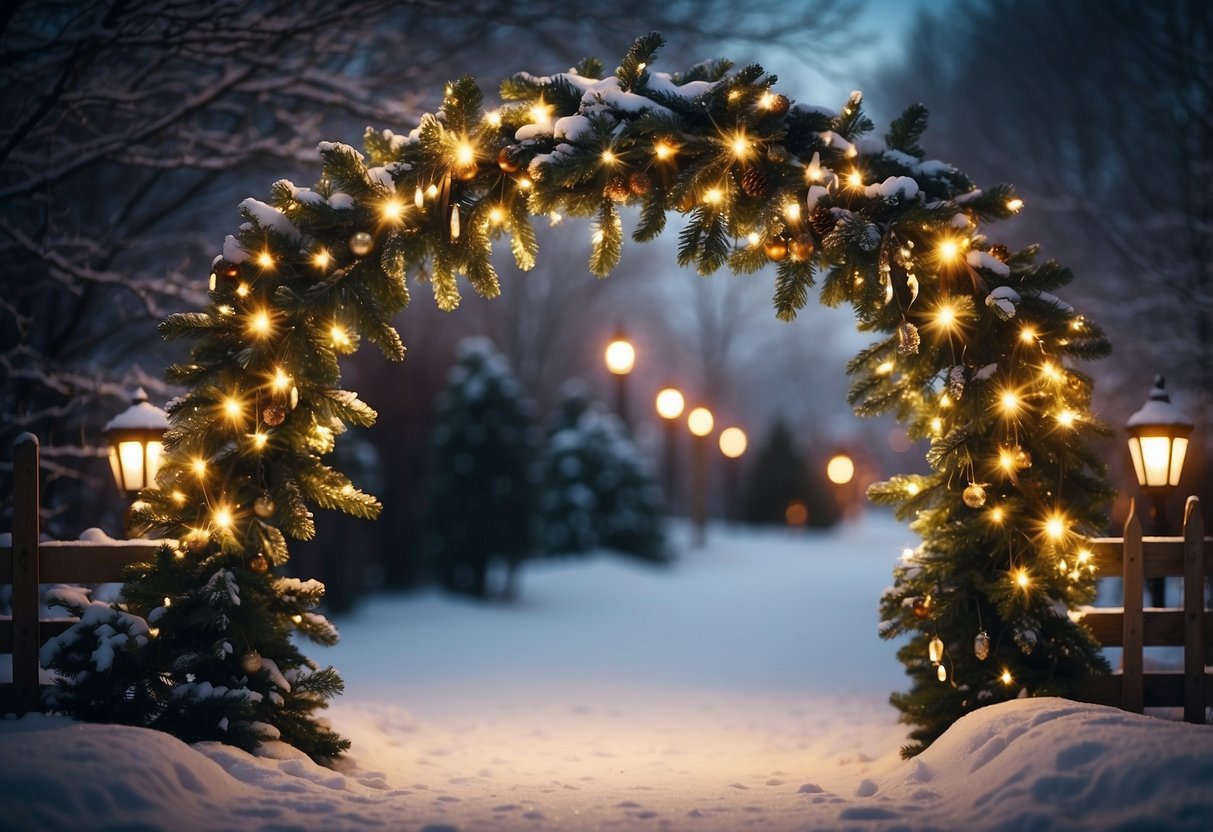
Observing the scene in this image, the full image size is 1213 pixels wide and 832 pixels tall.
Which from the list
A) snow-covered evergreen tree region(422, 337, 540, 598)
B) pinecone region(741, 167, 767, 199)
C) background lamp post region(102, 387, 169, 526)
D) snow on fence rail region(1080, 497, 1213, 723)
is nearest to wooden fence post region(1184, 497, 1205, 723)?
snow on fence rail region(1080, 497, 1213, 723)

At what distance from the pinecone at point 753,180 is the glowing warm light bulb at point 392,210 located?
1971 mm

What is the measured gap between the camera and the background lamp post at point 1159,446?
697 centimetres

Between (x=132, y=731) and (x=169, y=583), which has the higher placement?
(x=169, y=583)

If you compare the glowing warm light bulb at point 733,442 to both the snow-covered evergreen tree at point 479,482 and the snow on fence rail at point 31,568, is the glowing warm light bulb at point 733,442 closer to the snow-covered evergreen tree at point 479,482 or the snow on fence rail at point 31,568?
the snow-covered evergreen tree at point 479,482

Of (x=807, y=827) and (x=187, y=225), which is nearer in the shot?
(x=807, y=827)

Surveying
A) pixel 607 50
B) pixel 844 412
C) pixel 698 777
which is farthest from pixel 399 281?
pixel 844 412

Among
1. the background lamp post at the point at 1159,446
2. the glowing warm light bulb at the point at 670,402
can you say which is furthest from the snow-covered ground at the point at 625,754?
the glowing warm light bulb at the point at 670,402

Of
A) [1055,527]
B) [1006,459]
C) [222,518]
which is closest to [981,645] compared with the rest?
[1055,527]

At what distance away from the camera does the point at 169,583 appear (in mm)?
5348

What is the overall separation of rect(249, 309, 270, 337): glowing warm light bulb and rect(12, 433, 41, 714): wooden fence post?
1336 mm

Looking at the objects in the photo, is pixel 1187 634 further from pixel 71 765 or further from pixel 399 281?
pixel 71 765

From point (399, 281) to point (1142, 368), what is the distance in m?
12.9

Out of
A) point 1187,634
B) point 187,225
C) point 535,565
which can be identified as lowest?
point 535,565

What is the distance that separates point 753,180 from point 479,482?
11.2 meters
